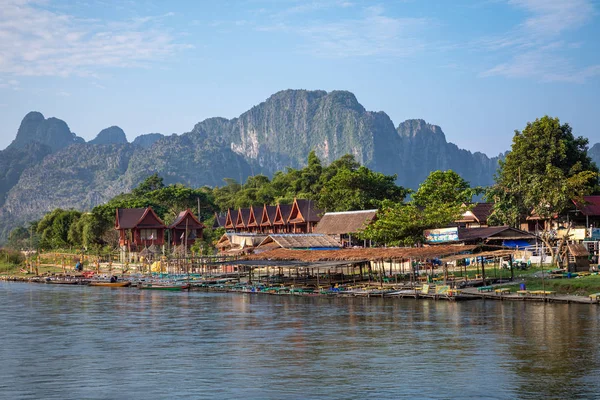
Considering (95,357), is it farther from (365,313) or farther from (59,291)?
(59,291)

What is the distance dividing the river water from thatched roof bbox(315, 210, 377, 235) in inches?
824

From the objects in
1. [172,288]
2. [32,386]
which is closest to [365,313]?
[32,386]

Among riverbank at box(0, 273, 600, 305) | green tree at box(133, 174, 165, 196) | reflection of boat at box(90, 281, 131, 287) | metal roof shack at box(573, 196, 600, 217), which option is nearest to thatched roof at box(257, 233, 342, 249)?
riverbank at box(0, 273, 600, 305)

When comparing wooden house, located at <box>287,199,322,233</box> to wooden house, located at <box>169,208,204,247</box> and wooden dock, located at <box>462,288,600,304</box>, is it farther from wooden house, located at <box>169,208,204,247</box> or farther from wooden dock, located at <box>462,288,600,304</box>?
wooden dock, located at <box>462,288,600,304</box>

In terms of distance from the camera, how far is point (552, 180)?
2295 inches

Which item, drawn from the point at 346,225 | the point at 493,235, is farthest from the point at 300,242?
the point at 493,235

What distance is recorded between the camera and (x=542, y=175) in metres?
60.4

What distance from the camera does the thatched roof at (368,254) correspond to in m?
44.2

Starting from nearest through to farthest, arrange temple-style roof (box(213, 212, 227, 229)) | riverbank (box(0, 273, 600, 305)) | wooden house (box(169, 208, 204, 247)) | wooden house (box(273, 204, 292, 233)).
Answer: riverbank (box(0, 273, 600, 305)) < wooden house (box(273, 204, 292, 233)) < wooden house (box(169, 208, 204, 247)) < temple-style roof (box(213, 212, 227, 229))

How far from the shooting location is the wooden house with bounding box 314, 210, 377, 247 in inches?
2574

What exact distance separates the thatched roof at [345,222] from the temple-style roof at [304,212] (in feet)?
29.7

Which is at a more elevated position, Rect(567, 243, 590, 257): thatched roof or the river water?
Rect(567, 243, 590, 257): thatched roof

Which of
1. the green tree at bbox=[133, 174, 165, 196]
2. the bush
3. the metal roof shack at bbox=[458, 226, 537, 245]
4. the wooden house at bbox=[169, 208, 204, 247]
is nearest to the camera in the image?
the metal roof shack at bbox=[458, 226, 537, 245]

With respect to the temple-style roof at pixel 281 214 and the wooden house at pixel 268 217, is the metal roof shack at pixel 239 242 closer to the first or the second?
the temple-style roof at pixel 281 214
